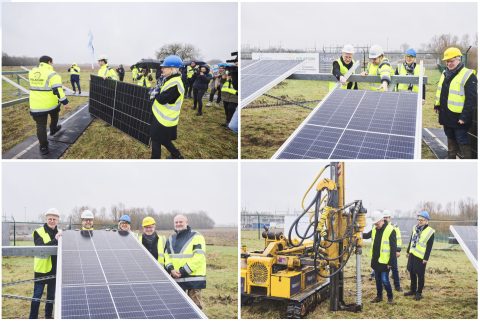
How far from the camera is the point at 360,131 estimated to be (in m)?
4.86

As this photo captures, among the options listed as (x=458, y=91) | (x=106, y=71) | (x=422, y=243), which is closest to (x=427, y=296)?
(x=422, y=243)

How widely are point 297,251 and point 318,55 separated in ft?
12.1

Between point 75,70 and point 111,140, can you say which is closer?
point 111,140

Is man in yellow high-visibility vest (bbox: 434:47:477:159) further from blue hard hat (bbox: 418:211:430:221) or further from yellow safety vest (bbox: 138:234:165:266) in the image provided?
yellow safety vest (bbox: 138:234:165:266)

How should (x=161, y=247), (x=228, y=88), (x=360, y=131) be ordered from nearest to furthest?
(x=360, y=131)
(x=161, y=247)
(x=228, y=88)

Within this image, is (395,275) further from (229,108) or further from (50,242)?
→ (50,242)

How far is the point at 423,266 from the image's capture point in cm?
627

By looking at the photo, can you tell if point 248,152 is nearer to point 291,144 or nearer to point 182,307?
point 291,144

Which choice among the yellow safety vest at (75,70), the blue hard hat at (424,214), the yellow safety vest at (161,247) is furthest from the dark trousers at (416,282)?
the yellow safety vest at (75,70)

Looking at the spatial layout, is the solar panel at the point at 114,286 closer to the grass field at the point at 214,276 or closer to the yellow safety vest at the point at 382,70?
the grass field at the point at 214,276

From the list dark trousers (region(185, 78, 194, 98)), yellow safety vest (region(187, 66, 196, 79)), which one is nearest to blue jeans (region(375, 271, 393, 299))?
yellow safety vest (region(187, 66, 196, 79))

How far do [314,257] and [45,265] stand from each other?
10.4ft

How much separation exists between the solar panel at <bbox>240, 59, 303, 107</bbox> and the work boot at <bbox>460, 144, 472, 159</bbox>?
2218 millimetres

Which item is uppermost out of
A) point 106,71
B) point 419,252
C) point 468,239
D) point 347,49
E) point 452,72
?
point 347,49
